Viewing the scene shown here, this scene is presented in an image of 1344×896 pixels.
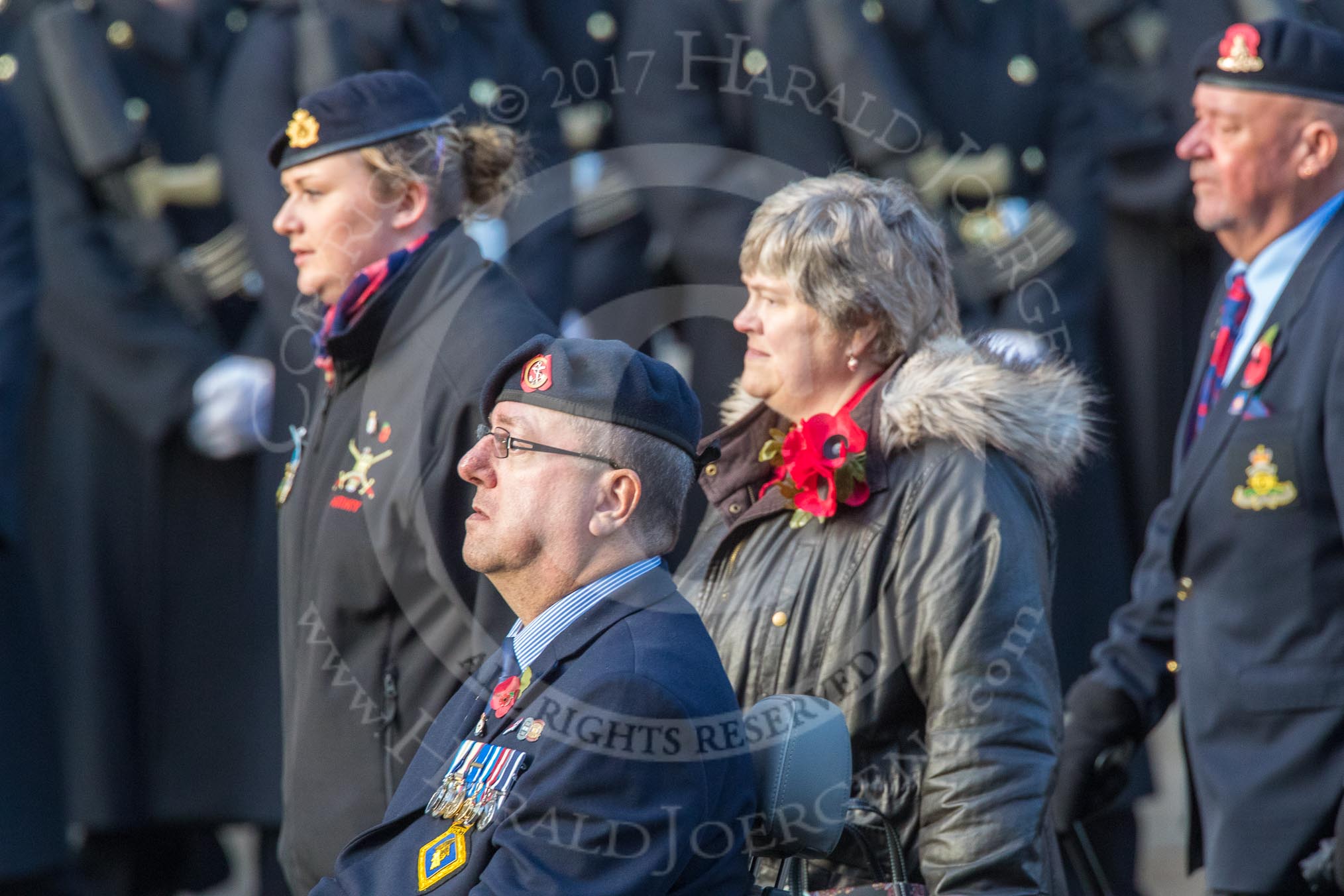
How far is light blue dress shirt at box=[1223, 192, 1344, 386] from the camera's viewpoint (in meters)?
3.91

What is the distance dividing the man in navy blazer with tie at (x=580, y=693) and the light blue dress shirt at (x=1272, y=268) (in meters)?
1.69

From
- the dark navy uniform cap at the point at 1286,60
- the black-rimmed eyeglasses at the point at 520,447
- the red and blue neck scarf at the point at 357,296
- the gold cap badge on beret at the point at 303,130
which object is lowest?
the black-rimmed eyeglasses at the point at 520,447

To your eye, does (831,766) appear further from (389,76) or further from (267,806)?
(267,806)

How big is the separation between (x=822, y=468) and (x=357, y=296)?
959 millimetres

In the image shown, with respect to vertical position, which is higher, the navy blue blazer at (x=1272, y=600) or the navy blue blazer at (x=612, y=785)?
the navy blue blazer at (x=612, y=785)

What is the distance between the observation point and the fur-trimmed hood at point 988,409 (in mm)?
2996

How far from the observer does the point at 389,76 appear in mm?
3621

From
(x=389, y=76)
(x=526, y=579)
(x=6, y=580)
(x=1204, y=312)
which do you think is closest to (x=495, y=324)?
(x=389, y=76)

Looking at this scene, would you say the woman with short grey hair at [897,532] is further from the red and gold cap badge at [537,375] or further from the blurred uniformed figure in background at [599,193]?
the blurred uniformed figure in background at [599,193]

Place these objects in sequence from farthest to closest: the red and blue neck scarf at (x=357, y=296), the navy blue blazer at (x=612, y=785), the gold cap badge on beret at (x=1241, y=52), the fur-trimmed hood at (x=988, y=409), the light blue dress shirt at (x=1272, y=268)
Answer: the gold cap badge on beret at (x=1241, y=52) → the light blue dress shirt at (x=1272, y=268) → the red and blue neck scarf at (x=357, y=296) → the fur-trimmed hood at (x=988, y=409) → the navy blue blazer at (x=612, y=785)

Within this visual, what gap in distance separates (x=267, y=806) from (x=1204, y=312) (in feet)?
10.3

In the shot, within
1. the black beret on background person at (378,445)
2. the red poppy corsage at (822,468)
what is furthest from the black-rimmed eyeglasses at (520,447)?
the black beret on background person at (378,445)

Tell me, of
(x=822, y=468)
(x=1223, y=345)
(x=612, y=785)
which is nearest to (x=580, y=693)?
(x=612, y=785)

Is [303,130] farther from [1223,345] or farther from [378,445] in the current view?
[1223,345]
